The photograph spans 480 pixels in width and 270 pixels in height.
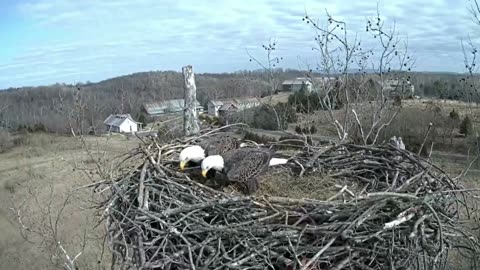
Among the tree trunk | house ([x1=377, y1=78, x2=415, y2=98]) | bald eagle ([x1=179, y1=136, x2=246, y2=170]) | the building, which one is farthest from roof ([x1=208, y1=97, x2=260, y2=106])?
bald eagle ([x1=179, y1=136, x2=246, y2=170])

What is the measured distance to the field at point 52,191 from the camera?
35.3 feet

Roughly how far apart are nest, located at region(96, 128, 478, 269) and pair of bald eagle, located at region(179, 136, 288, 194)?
288 millimetres

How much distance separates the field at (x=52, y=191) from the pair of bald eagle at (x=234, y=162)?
4.10 m

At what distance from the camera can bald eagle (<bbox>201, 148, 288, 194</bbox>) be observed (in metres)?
3.23

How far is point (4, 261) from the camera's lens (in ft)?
47.7

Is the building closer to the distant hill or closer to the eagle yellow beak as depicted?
the distant hill

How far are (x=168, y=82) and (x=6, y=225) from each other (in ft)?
30.5

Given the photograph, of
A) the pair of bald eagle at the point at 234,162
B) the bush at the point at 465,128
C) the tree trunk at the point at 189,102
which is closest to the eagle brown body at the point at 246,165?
the pair of bald eagle at the point at 234,162

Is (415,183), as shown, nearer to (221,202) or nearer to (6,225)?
(221,202)

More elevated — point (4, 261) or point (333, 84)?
point (333, 84)

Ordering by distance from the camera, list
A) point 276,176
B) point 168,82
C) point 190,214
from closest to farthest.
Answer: point 190,214 → point 276,176 → point 168,82

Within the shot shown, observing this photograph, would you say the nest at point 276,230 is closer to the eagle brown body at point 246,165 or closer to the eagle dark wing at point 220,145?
the eagle brown body at point 246,165

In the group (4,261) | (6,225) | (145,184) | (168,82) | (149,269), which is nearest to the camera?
(149,269)

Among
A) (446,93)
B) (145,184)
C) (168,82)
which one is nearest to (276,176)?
(145,184)
